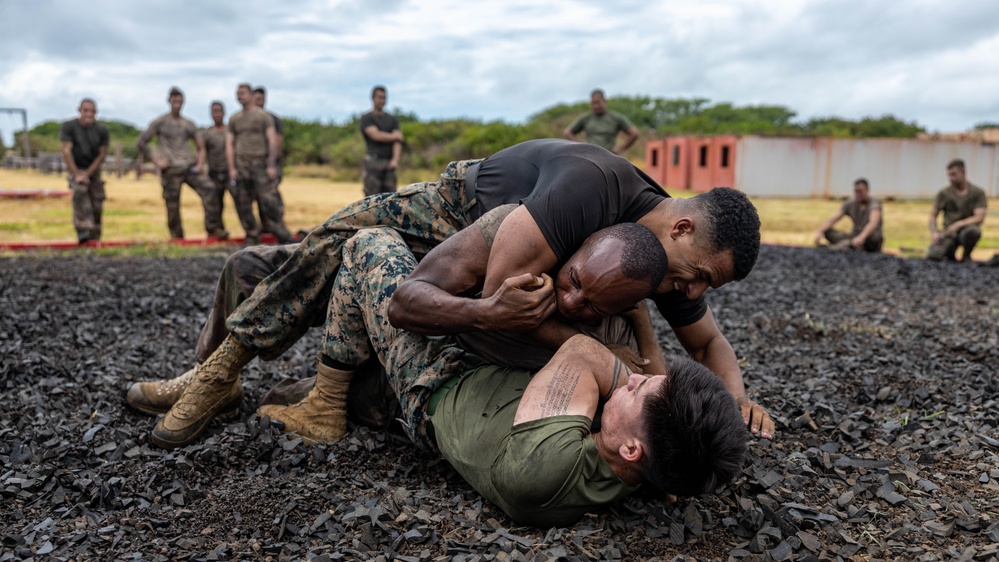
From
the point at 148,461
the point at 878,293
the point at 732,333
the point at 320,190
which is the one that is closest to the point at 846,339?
the point at 732,333

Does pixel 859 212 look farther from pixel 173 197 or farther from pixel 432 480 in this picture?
pixel 432 480

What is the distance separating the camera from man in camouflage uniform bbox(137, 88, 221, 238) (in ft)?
39.2

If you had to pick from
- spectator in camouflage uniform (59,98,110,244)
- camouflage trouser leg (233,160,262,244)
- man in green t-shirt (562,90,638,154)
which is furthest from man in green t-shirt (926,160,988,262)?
spectator in camouflage uniform (59,98,110,244)

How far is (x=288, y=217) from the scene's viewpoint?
17.4 meters

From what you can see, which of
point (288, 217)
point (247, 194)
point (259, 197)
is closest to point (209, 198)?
point (247, 194)

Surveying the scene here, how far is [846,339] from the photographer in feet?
19.2

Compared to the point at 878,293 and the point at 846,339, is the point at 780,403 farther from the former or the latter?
the point at 878,293

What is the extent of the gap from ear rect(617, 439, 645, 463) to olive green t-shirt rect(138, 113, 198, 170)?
35.3ft

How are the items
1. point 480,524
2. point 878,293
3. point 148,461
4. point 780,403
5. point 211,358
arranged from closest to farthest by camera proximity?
point 480,524
point 148,461
point 211,358
point 780,403
point 878,293

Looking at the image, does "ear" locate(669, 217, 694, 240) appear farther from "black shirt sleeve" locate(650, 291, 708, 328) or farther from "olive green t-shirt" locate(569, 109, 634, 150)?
"olive green t-shirt" locate(569, 109, 634, 150)

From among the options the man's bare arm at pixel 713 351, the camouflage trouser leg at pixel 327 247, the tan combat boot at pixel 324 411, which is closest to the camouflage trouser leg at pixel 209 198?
the camouflage trouser leg at pixel 327 247

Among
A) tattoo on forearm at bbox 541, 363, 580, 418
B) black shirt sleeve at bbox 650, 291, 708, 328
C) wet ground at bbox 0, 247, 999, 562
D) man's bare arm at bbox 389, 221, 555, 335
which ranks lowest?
wet ground at bbox 0, 247, 999, 562

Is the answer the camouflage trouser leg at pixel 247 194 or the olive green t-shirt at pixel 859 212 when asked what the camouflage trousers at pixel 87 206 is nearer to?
the camouflage trouser leg at pixel 247 194

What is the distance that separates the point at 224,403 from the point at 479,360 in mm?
1378
